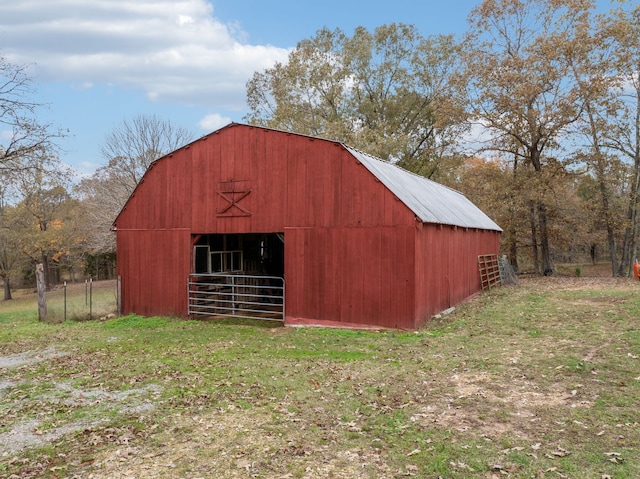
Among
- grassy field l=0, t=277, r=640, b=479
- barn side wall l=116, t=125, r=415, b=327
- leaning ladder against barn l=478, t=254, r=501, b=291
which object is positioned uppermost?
barn side wall l=116, t=125, r=415, b=327

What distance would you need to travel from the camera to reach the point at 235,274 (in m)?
17.0

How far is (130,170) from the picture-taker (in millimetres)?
28641

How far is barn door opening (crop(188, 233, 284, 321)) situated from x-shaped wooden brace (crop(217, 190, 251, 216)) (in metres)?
1.43

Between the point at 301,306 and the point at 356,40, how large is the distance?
2601 cm

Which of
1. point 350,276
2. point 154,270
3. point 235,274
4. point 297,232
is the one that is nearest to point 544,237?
point 235,274

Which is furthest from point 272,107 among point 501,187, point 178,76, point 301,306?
point 301,306

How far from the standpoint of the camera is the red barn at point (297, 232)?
1156cm

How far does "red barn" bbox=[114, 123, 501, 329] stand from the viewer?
11562 millimetres

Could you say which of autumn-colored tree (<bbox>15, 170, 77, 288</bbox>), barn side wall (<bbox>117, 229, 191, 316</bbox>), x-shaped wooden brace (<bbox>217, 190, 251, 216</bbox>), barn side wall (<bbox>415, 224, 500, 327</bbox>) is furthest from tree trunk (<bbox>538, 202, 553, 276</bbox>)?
autumn-colored tree (<bbox>15, 170, 77, 288</bbox>)

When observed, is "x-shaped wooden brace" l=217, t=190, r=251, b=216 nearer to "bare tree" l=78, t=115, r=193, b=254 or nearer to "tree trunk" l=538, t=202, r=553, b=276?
"bare tree" l=78, t=115, r=193, b=254

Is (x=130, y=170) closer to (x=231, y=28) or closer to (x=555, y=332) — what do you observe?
(x=231, y=28)

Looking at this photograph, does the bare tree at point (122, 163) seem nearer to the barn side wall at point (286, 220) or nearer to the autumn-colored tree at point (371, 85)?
the autumn-colored tree at point (371, 85)

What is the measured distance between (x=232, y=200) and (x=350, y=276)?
437cm

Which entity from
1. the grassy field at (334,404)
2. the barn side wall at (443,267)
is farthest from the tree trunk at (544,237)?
the grassy field at (334,404)
